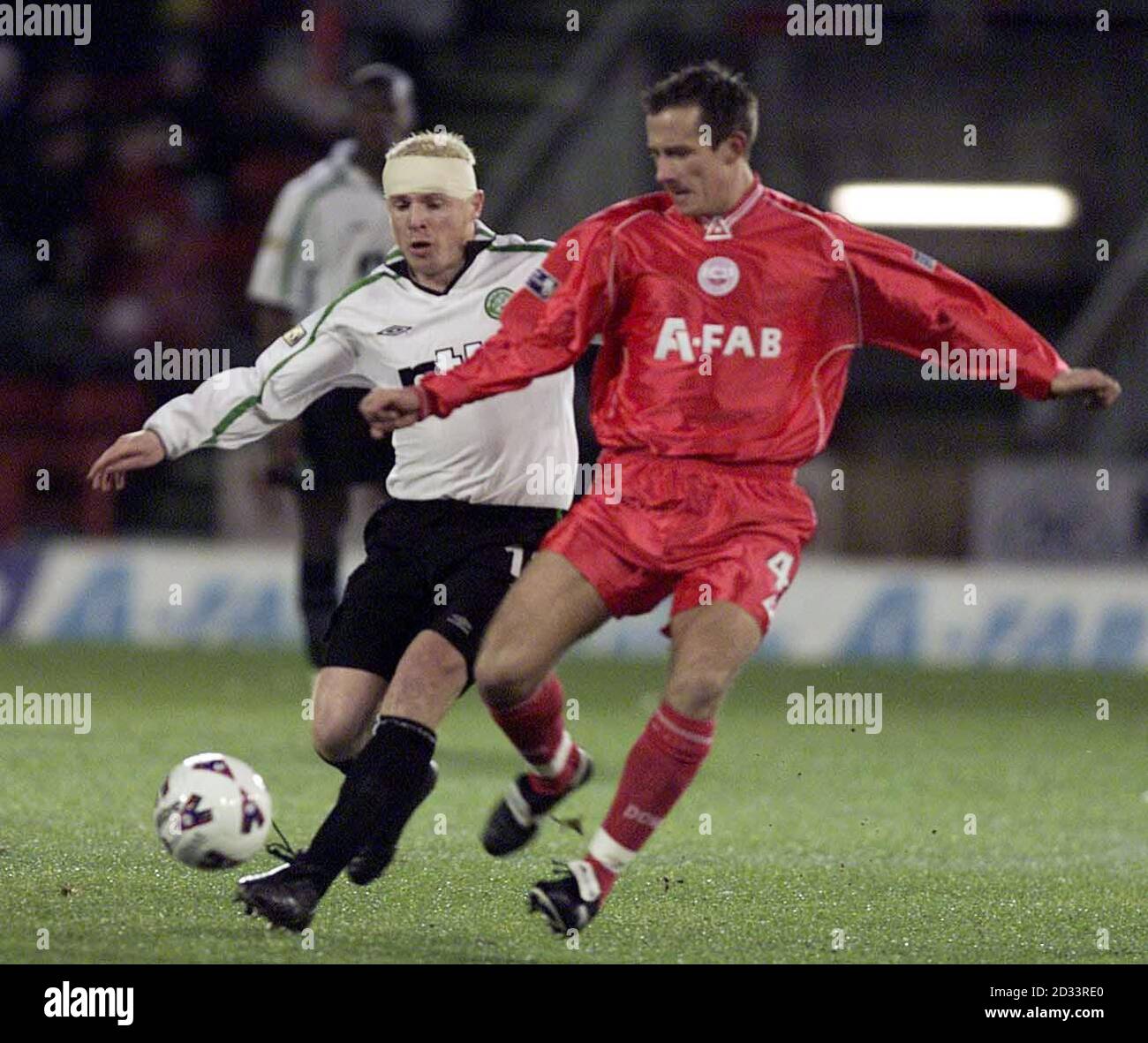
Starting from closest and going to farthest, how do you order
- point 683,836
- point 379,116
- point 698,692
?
point 698,692, point 683,836, point 379,116

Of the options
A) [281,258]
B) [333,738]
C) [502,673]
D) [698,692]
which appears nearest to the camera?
[698,692]

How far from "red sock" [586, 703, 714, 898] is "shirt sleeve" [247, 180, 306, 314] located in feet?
14.1

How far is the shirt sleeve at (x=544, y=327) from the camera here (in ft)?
17.4

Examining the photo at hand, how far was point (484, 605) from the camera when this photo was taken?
5.66 metres

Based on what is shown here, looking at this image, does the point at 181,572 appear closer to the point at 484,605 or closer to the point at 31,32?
the point at 31,32

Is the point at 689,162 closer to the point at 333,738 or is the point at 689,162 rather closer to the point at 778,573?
the point at 778,573

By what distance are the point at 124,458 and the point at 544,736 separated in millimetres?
1267

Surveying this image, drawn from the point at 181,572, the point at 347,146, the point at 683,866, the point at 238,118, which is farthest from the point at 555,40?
the point at 683,866

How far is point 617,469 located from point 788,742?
4161 mm

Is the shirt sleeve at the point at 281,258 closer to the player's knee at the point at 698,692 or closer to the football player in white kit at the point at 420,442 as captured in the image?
the football player in white kit at the point at 420,442

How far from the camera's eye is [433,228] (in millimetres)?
5785
